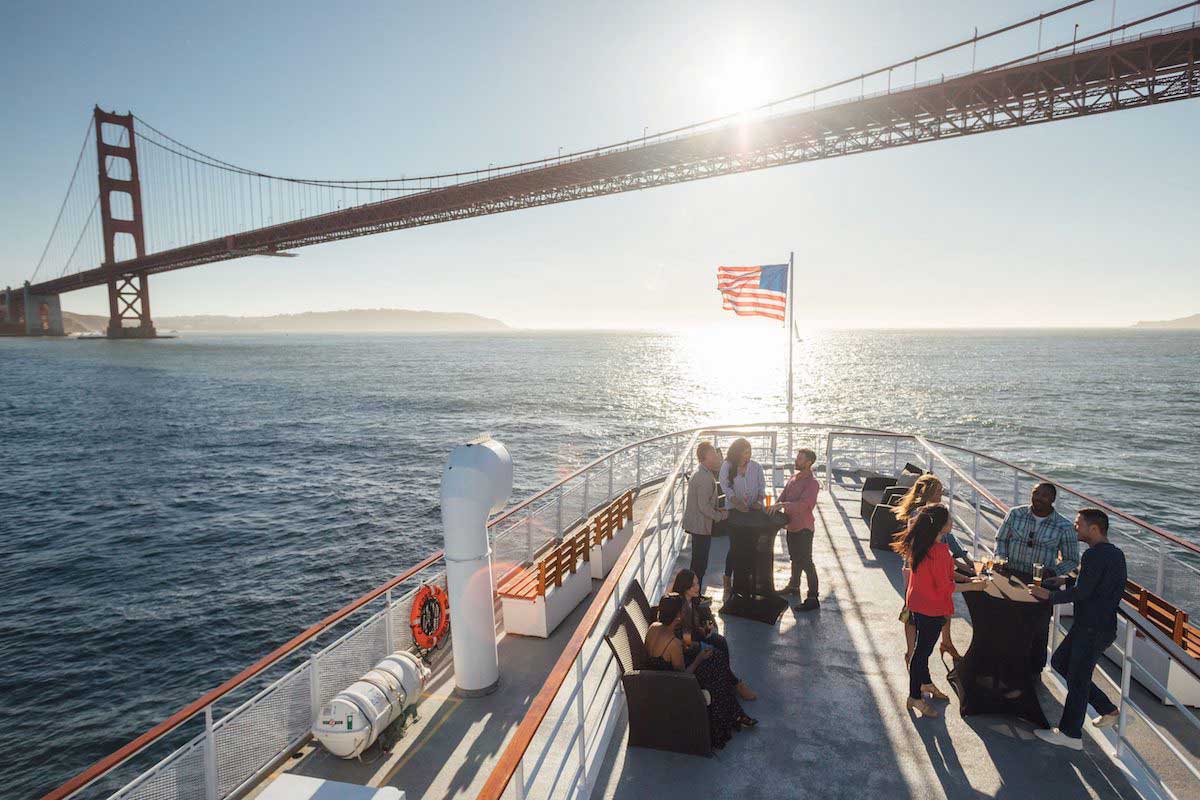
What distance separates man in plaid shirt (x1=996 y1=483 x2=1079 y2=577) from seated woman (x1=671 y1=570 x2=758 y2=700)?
2375 mm

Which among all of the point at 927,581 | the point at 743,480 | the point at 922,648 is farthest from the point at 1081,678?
the point at 743,480

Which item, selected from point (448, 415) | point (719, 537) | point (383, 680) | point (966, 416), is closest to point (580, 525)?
point (719, 537)

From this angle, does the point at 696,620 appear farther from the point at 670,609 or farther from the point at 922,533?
the point at 922,533

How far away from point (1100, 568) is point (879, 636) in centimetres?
224

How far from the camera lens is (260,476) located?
3288 cm

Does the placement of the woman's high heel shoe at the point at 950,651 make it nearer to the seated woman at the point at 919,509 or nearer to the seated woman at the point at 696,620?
the seated woman at the point at 919,509

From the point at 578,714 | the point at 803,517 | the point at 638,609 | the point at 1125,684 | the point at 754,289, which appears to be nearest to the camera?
the point at 578,714

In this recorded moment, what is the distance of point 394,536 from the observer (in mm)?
23484

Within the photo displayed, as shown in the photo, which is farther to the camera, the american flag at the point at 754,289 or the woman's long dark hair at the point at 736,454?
the american flag at the point at 754,289

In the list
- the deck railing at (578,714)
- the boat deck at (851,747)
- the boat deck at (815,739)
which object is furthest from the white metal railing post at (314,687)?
the boat deck at (851,747)

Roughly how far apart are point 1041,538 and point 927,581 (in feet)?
3.46

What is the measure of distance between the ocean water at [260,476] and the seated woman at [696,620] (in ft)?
41.4

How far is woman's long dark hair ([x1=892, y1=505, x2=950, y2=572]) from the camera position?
188 inches

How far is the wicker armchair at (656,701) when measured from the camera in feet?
14.2
